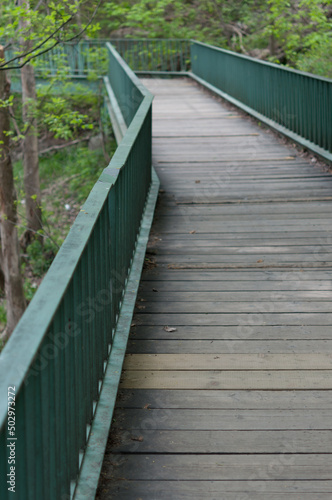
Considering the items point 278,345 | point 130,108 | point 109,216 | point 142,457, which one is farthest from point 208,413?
point 130,108

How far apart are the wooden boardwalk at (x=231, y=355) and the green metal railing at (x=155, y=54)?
57.1ft

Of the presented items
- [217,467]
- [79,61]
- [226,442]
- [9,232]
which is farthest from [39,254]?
[217,467]

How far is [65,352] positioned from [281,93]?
10001 mm

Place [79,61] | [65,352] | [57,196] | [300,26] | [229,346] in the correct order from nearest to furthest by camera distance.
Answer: [65,352] → [229,346] → [300,26] → [57,196] → [79,61]

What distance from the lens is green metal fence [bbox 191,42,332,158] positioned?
9.74 meters

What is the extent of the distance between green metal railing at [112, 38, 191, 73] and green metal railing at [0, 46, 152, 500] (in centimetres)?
2114

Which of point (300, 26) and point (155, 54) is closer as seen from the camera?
point (300, 26)

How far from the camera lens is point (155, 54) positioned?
1007 inches

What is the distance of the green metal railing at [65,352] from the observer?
6.17ft

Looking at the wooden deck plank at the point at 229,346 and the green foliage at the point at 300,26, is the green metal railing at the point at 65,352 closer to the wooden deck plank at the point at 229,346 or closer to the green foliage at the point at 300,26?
the wooden deck plank at the point at 229,346

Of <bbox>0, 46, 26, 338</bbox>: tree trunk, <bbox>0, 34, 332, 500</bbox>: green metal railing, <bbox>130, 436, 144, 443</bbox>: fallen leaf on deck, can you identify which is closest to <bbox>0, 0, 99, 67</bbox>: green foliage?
<bbox>0, 46, 26, 338</bbox>: tree trunk

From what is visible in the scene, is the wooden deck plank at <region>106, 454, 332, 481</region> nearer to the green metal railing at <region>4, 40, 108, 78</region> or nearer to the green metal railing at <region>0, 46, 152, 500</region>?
the green metal railing at <region>0, 46, 152, 500</region>

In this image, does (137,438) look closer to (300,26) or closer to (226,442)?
(226,442)

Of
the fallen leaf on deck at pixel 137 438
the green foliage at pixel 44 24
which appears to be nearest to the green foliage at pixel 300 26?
the green foliage at pixel 44 24
